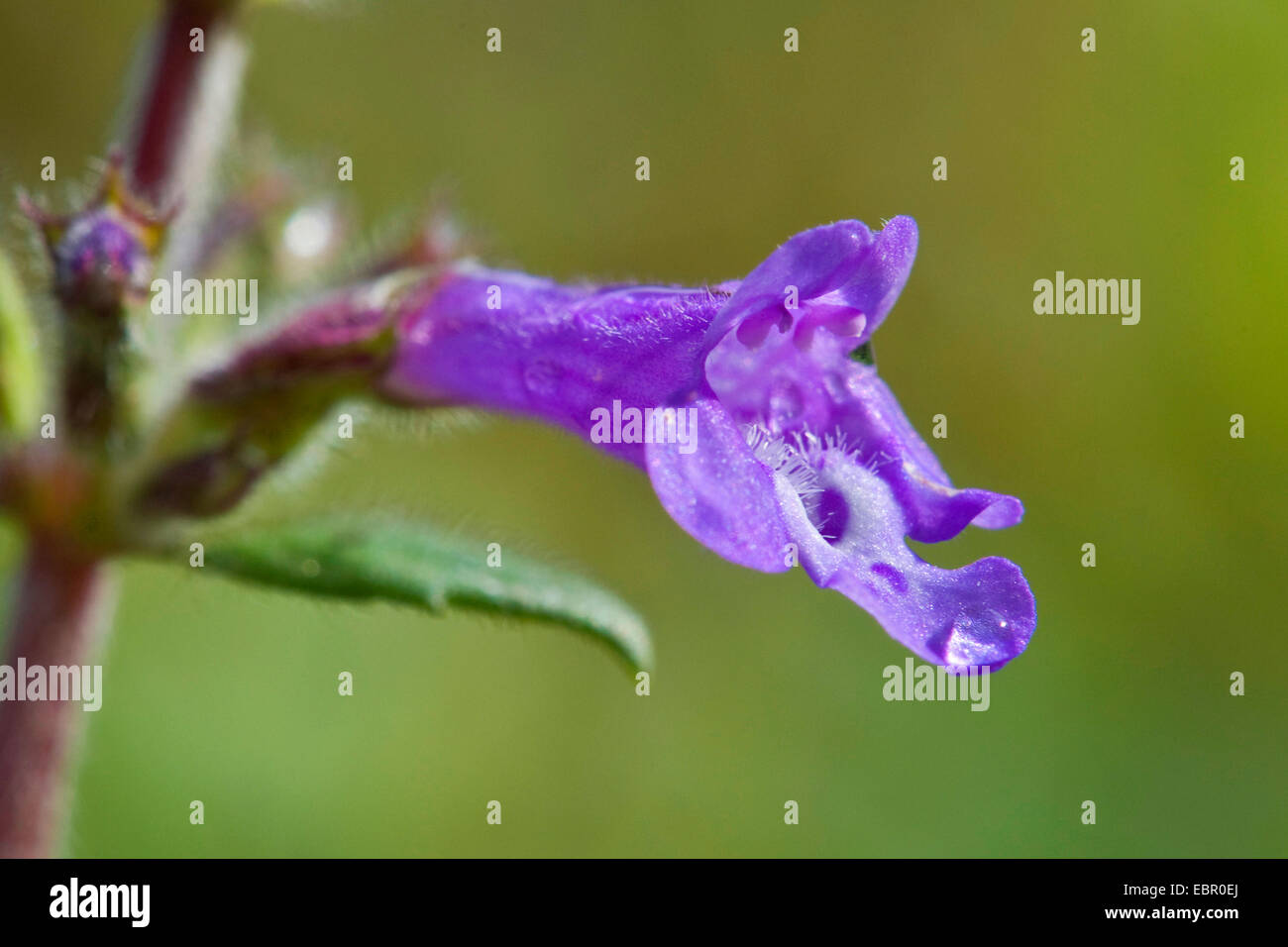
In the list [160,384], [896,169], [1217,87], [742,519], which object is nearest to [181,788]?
[160,384]

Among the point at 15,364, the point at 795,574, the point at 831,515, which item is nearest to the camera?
the point at 831,515

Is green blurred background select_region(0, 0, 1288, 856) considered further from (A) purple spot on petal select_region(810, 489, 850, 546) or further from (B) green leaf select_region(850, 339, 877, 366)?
(A) purple spot on petal select_region(810, 489, 850, 546)

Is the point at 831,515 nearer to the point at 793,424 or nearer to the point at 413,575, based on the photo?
the point at 793,424

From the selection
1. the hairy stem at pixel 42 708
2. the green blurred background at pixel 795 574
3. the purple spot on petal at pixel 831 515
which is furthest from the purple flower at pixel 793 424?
the green blurred background at pixel 795 574

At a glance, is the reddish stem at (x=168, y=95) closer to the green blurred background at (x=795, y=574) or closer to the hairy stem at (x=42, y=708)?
the hairy stem at (x=42, y=708)

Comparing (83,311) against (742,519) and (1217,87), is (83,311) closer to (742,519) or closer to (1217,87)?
(742,519)

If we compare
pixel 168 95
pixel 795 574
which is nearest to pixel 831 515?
pixel 168 95
